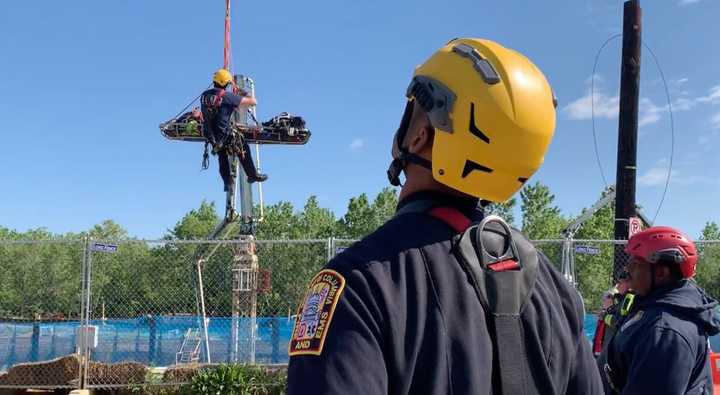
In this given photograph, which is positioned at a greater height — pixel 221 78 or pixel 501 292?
pixel 221 78

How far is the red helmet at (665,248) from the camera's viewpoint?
3676 millimetres

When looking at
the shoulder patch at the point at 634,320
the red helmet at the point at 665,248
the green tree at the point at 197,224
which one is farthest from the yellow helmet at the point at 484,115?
the green tree at the point at 197,224

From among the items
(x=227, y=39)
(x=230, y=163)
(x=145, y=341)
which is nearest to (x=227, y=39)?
(x=227, y=39)

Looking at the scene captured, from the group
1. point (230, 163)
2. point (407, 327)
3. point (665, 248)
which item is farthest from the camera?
point (230, 163)

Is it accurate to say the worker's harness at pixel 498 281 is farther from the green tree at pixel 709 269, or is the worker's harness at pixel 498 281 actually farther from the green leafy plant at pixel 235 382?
the green tree at pixel 709 269

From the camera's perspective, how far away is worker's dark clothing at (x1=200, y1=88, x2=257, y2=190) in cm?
1277

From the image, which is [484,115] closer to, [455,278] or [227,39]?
[455,278]

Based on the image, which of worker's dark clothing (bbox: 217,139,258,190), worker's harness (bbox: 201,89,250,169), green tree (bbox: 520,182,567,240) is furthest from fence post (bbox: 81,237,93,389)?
green tree (bbox: 520,182,567,240)

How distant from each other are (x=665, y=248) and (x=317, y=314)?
2988mm

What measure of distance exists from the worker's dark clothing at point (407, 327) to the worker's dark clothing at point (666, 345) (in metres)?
1.89

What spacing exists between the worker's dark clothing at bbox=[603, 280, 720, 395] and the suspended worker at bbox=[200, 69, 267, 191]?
33.7 ft

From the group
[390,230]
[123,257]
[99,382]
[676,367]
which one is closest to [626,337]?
[676,367]

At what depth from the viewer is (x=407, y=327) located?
1.33 meters

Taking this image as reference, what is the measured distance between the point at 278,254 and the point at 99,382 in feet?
42.5
